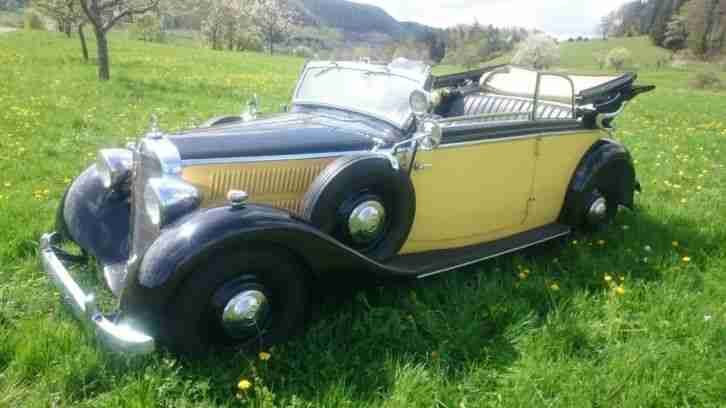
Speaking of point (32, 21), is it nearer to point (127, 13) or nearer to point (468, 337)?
point (127, 13)

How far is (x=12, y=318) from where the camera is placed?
303 cm

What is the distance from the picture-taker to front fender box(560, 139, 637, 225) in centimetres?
454

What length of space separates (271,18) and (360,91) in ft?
165

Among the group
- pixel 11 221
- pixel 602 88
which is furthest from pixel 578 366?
pixel 11 221

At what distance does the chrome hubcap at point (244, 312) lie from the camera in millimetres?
2570

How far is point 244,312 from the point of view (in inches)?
103

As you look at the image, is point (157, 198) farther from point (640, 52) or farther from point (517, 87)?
point (640, 52)

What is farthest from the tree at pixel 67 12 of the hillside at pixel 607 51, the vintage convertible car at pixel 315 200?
the hillside at pixel 607 51

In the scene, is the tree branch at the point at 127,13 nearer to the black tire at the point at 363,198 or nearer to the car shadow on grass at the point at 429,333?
the black tire at the point at 363,198

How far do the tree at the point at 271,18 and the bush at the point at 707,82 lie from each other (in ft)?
110

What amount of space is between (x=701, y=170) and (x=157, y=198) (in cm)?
703

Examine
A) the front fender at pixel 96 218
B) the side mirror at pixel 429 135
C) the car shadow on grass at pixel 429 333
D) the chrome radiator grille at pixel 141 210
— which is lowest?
the car shadow on grass at pixel 429 333

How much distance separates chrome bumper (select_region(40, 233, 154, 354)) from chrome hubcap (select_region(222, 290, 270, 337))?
1.29 feet

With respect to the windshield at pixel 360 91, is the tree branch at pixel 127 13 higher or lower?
higher
